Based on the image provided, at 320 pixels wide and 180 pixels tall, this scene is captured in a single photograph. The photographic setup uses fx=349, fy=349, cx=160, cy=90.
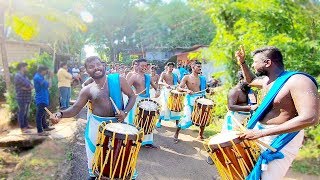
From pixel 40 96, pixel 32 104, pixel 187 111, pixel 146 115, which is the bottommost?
pixel 32 104

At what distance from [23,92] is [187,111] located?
397 cm

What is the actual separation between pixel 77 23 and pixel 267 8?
149 inches

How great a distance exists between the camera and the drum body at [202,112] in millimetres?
7746

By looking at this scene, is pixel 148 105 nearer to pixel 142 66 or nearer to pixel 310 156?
pixel 142 66

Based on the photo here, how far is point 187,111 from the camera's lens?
8477 millimetres

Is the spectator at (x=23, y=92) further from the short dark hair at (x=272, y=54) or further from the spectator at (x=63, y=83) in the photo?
the short dark hair at (x=272, y=54)

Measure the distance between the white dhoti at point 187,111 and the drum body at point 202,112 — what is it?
366mm

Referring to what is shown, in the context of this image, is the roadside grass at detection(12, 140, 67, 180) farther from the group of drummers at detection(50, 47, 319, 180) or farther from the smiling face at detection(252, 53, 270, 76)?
the smiling face at detection(252, 53, 270, 76)

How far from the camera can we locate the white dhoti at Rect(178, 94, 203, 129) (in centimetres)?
827

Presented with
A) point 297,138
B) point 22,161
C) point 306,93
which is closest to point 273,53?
point 306,93

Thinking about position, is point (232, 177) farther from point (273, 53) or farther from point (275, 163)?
point (273, 53)

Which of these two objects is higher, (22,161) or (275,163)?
(275,163)

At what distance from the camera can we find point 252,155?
3355mm

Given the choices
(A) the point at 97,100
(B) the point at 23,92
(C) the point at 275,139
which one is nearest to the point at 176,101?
(B) the point at 23,92
